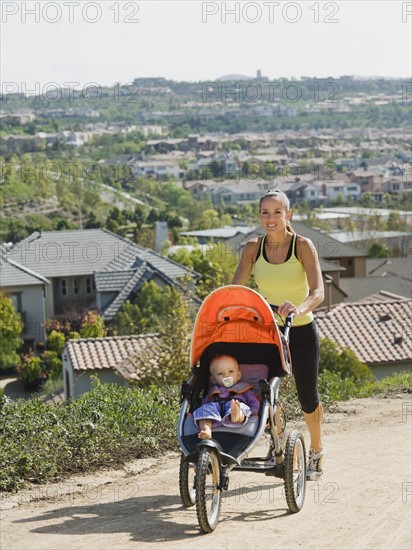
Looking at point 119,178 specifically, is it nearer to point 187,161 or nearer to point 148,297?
point 187,161

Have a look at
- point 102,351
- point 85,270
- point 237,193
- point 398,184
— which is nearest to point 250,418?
point 102,351

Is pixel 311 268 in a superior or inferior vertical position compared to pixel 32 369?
superior

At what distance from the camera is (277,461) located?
746 cm

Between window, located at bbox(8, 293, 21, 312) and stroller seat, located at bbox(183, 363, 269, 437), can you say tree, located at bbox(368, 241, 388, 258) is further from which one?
stroller seat, located at bbox(183, 363, 269, 437)

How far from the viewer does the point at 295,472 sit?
7688 mm

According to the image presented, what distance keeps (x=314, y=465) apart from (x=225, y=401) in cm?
145

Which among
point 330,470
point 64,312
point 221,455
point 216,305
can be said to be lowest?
point 64,312

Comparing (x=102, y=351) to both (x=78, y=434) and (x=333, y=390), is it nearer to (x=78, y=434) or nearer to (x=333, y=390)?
(x=333, y=390)

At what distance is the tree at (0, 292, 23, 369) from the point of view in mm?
42531

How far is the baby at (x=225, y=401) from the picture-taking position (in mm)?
7102

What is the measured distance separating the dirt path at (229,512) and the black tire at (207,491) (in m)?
0.09

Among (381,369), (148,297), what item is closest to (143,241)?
(148,297)

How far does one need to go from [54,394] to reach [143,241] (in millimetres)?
38698

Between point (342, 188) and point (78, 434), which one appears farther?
point (342, 188)
